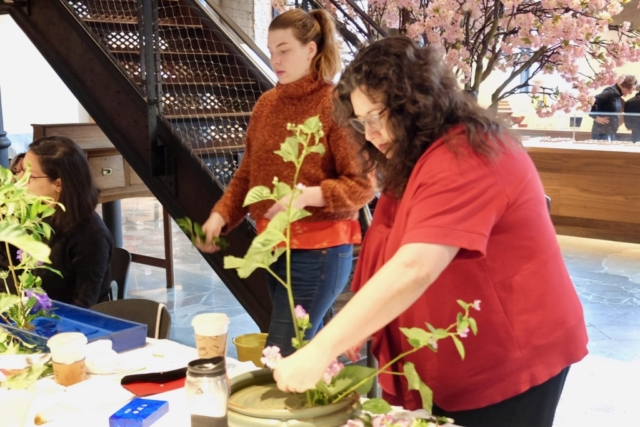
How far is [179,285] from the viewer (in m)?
6.00

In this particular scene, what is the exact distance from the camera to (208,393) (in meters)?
1.38

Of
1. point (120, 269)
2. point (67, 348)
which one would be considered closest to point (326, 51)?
point (67, 348)

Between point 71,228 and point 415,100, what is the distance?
2018mm

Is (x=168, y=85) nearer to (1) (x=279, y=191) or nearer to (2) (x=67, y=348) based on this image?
(2) (x=67, y=348)

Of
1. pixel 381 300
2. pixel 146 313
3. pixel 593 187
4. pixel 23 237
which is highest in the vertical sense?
pixel 23 237

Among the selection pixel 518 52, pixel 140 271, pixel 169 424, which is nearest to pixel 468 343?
pixel 169 424

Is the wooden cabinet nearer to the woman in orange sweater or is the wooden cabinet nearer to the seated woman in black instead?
the seated woman in black

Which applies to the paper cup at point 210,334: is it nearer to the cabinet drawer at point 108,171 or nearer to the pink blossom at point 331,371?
the pink blossom at point 331,371

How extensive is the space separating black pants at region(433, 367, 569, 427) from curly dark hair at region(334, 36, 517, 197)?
1.76 feet

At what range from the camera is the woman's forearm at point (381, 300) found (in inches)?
49.4

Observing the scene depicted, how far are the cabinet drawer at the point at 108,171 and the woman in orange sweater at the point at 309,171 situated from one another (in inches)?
110

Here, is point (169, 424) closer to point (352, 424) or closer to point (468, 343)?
point (352, 424)

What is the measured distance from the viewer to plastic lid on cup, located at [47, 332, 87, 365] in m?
1.79

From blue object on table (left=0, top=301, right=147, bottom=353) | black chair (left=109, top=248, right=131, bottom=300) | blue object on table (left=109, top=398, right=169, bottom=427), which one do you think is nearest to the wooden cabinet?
black chair (left=109, top=248, right=131, bottom=300)
